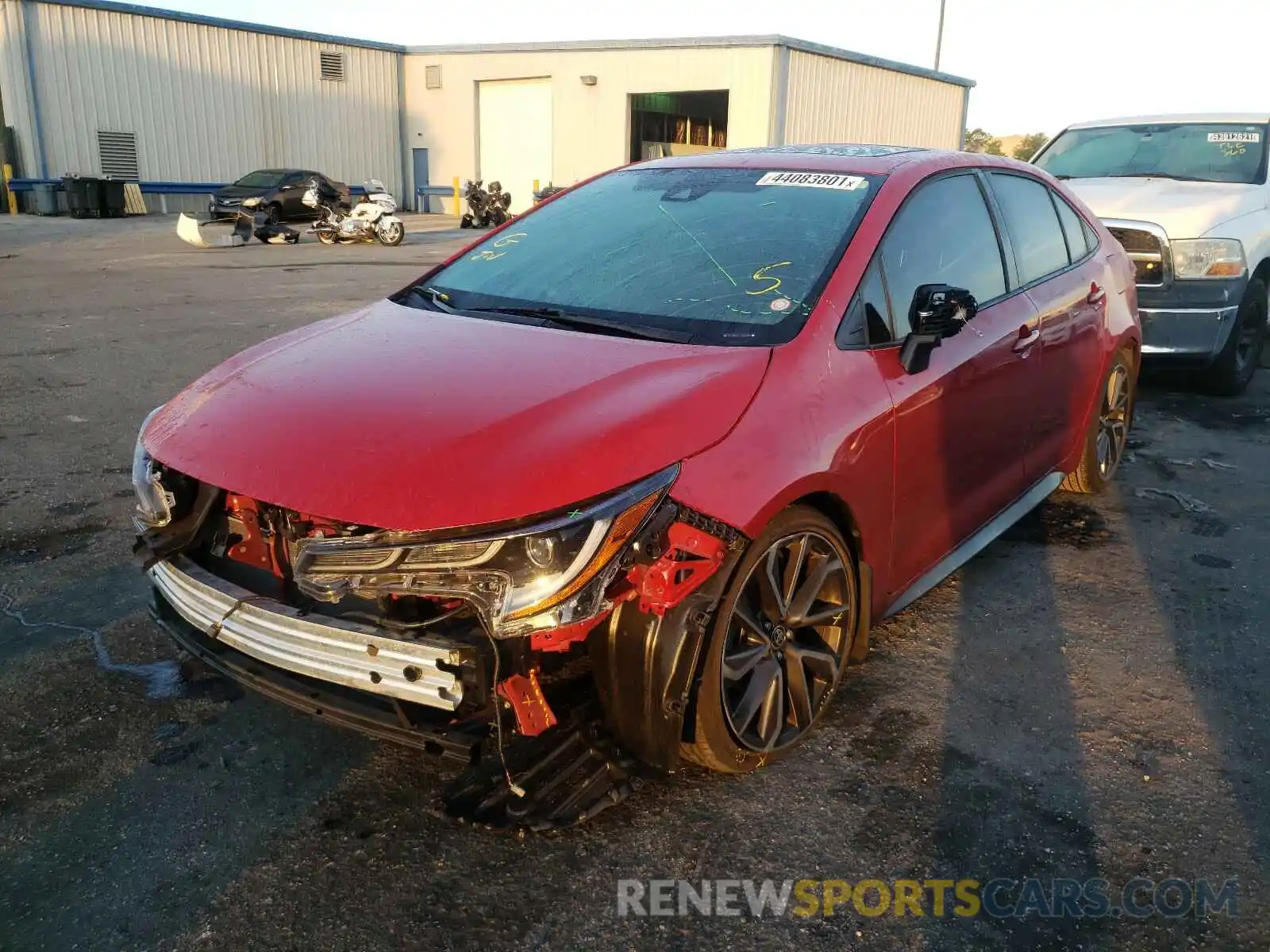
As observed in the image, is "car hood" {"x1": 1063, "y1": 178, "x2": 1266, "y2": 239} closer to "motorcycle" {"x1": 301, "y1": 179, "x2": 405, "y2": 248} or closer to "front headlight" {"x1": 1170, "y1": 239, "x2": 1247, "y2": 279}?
"front headlight" {"x1": 1170, "y1": 239, "x2": 1247, "y2": 279}

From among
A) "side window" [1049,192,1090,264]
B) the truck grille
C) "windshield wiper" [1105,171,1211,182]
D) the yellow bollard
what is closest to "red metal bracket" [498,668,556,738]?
"side window" [1049,192,1090,264]

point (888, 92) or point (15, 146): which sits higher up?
point (888, 92)

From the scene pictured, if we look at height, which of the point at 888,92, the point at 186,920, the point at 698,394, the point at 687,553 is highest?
the point at 888,92

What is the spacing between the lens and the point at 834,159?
380 cm

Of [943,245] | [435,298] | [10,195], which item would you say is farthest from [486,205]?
[943,245]

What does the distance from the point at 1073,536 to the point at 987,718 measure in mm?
1956

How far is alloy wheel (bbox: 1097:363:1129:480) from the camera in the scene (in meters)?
5.19

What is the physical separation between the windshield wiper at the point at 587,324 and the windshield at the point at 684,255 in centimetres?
2

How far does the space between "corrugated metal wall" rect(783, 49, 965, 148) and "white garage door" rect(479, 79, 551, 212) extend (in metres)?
7.97

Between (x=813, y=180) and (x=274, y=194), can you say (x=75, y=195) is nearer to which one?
(x=274, y=194)

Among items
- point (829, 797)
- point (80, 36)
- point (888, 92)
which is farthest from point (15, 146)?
point (829, 797)

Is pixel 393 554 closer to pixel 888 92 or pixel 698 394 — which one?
pixel 698 394

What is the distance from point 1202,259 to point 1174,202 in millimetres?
582

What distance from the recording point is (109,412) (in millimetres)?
6629
